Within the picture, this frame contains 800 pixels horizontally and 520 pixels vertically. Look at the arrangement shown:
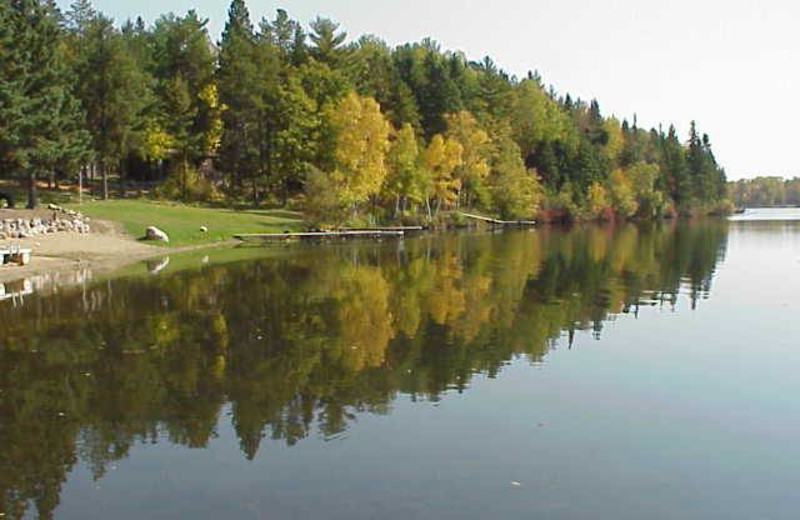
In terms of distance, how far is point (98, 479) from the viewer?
1028 cm

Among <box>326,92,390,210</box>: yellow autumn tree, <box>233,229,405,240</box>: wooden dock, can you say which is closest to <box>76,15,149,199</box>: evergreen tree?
<box>233,229,405,240</box>: wooden dock

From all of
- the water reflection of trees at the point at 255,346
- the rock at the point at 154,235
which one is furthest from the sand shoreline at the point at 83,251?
the water reflection of trees at the point at 255,346

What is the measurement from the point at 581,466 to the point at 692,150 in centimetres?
15788

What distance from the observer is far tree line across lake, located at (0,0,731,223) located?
52219 millimetres

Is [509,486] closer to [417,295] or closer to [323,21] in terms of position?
[417,295]

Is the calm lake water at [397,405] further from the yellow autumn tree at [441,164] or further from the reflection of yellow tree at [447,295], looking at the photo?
the yellow autumn tree at [441,164]

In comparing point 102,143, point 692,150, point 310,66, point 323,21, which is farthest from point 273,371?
point 692,150

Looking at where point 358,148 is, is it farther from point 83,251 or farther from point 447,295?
point 447,295

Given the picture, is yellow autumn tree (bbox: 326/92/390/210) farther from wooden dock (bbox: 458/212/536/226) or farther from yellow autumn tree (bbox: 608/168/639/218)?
yellow autumn tree (bbox: 608/168/639/218)

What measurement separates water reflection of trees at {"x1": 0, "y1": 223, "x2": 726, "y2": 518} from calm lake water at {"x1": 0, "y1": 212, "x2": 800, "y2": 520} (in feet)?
0.26

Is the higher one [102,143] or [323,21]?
[323,21]

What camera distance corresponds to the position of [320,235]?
6162cm

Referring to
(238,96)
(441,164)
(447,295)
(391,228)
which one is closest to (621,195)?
(441,164)

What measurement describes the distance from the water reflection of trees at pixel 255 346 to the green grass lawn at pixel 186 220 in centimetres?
1606
